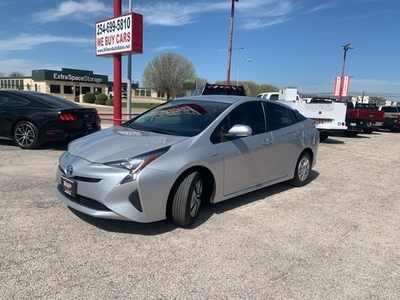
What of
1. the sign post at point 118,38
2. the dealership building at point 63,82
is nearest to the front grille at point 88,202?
the sign post at point 118,38

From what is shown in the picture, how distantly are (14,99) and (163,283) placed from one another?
703cm

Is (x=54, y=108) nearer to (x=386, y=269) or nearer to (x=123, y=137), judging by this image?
(x=123, y=137)

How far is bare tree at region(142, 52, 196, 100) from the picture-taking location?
5750 centimetres

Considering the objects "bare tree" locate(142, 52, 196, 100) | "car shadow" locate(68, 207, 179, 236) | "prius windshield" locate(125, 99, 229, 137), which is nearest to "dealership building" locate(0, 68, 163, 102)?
"bare tree" locate(142, 52, 196, 100)

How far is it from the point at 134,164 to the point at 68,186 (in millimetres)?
829

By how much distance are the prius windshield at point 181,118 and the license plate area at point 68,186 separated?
1225mm

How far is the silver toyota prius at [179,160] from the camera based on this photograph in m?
3.16

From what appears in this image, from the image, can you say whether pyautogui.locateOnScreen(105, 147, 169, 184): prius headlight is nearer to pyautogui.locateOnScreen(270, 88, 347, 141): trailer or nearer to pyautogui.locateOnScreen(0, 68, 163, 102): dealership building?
pyautogui.locateOnScreen(270, 88, 347, 141): trailer

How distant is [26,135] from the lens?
7520 mm

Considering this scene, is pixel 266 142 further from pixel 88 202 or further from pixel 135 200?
pixel 88 202

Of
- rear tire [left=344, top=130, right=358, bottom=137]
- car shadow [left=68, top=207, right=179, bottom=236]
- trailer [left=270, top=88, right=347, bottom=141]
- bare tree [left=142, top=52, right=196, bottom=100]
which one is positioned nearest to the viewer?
car shadow [left=68, top=207, right=179, bottom=236]

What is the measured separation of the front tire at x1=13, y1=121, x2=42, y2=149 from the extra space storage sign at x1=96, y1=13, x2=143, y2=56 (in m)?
4.59

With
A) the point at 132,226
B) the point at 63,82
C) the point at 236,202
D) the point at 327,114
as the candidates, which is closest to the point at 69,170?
the point at 132,226

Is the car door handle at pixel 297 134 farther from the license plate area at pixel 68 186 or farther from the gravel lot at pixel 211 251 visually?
the license plate area at pixel 68 186
